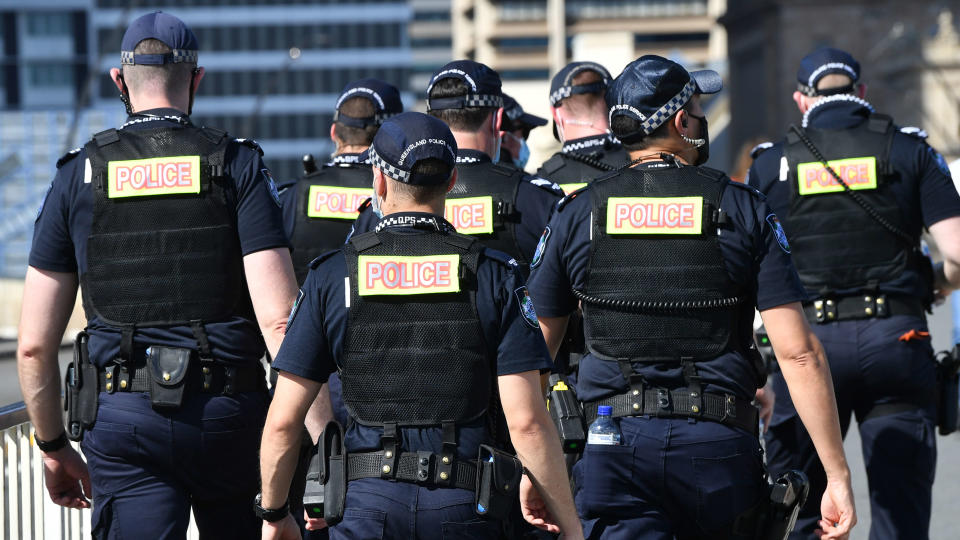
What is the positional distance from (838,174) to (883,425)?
1050 mm

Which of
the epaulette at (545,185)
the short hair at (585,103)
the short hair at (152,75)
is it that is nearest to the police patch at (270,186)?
the short hair at (152,75)

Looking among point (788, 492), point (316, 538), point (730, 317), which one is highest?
point (730, 317)

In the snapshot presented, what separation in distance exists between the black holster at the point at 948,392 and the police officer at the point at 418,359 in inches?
111

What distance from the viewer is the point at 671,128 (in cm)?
490

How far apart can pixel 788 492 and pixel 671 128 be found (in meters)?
1.17

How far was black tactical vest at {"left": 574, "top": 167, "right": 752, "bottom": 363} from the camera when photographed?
188 inches

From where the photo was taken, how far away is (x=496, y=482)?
4.10m

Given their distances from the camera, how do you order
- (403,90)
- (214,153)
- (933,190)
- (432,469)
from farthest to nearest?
(403,90) < (933,190) < (214,153) < (432,469)

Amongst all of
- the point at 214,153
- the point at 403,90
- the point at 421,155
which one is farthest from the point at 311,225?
the point at 403,90

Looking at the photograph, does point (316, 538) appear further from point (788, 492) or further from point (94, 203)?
point (788, 492)

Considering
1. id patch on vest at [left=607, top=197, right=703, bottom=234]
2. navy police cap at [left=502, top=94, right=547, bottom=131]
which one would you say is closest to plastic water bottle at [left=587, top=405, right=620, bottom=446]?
id patch on vest at [left=607, top=197, right=703, bottom=234]

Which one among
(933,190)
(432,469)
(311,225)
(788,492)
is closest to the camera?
(432,469)

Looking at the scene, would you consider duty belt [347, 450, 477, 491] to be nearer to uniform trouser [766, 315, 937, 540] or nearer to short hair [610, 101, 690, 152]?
short hair [610, 101, 690, 152]

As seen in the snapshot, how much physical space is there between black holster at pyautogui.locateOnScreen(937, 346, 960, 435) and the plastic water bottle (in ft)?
7.38
